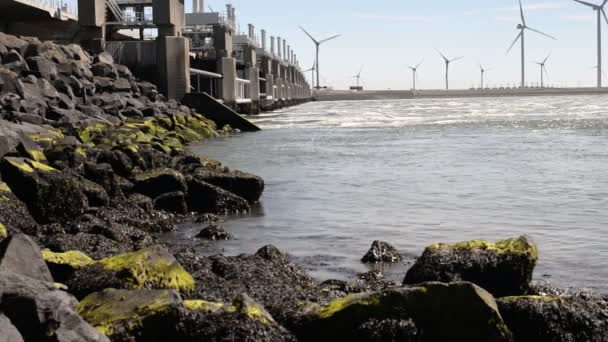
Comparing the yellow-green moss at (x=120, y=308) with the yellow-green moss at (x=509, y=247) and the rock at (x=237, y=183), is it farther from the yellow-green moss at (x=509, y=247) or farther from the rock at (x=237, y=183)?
the rock at (x=237, y=183)

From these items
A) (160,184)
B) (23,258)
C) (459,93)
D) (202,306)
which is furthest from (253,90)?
(459,93)

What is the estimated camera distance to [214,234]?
27.5 feet

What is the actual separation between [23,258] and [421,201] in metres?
7.32

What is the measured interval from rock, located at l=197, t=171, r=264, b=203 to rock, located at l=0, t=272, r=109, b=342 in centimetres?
677

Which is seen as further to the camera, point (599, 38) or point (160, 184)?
point (599, 38)

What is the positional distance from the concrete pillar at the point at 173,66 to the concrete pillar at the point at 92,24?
2.37 m

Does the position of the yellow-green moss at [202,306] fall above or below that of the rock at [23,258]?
below

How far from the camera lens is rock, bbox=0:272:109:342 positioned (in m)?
3.67

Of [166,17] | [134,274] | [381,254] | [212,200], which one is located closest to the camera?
[134,274]

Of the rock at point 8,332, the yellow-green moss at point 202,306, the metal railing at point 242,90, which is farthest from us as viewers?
the metal railing at point 242,90

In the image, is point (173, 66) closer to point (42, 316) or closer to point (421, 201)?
point (421, 201)

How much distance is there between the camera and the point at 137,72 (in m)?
32.3

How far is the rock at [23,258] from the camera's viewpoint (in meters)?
4.42

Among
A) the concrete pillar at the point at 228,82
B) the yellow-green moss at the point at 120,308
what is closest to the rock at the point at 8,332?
the yellow-green moss at the point at 120,308
